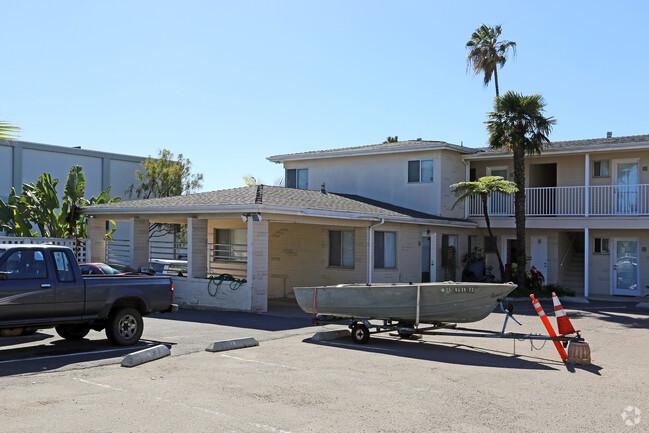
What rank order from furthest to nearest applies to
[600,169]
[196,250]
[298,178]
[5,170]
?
[5,170]
[298,178]
[600,169]
[196,250]

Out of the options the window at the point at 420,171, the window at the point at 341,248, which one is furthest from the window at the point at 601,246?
the window at the point at 341,248

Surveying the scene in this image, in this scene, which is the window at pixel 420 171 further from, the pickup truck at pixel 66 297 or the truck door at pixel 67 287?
the truck door at pixel 67 287

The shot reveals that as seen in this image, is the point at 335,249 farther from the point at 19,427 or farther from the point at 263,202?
the point at 19,427

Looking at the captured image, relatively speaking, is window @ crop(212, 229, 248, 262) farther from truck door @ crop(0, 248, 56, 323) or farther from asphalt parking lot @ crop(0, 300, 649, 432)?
truck door @ crop(0, 248, 56, 323)

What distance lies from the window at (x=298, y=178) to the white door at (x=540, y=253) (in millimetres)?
9984

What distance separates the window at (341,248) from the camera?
21.5 m

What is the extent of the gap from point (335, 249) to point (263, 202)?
5359 millimetres

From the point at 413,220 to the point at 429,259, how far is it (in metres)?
2.83

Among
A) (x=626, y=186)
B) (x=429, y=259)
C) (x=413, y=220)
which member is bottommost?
(x=429, y=259)

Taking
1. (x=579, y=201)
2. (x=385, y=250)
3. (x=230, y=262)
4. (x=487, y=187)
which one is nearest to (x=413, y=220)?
(x=385, y=250)

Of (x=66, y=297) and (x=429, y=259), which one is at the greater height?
(x=429, y=259)

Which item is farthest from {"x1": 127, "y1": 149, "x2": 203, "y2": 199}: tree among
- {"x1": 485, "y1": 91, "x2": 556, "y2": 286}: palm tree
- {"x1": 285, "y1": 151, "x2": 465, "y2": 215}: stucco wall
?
{"x1": 485, "y1": 91, "x2": 556, "y2": 286}: palm tree

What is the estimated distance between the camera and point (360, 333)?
12273mm

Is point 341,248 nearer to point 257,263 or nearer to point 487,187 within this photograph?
point 257,263
